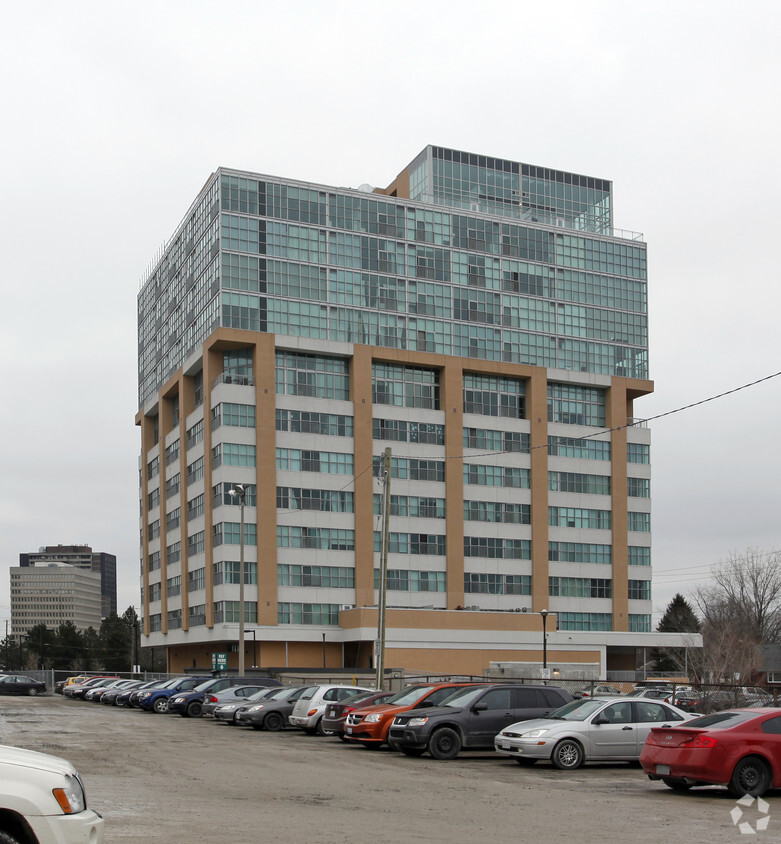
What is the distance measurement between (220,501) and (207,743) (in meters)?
50.0

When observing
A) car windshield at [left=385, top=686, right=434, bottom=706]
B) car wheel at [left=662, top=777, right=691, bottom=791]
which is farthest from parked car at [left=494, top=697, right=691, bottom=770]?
car windshield at [left=385, top=686, right=434, bottom=706]

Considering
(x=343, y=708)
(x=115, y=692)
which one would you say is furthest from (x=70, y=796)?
(x=115, y=692)

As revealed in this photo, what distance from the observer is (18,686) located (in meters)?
68.5

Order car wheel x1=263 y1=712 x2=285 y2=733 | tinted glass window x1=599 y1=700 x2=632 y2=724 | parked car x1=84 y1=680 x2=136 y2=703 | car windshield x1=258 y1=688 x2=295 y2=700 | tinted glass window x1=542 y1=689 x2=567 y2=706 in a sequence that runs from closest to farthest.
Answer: tinted glass window x1=599 y1=700 x2=632 y2=724 < tinted glass window x1=542 y1=689 x2=567 y2=706 < car wheel x1=263 y1=712 x2=285 y2=733 < car windshield x1=258 y1=688 x2=295 y2=700 < parked car x1=84 y1=680 x2=136 y2=703

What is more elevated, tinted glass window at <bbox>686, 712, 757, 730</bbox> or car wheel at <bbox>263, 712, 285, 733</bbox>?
tinted glass window at <bbox>686, 712, 757, 730</bbox>

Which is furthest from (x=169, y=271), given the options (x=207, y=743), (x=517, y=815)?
(x=517, y=815)

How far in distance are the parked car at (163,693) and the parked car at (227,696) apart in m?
5.46

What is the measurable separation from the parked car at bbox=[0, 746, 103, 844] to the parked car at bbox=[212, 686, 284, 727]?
26.8 metres

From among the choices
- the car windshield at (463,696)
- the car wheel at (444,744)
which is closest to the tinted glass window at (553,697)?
the car windshield at (463,696)

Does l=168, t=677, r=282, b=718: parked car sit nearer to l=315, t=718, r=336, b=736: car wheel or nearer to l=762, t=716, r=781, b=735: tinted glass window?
l=315, t=718, r=336, b=736: car wheel

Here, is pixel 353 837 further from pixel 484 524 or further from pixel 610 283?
pixel 610 283

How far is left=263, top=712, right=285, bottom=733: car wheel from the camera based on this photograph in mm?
33688

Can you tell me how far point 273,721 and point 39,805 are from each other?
26310 millimetres

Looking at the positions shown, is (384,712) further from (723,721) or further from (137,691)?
(137,691)
